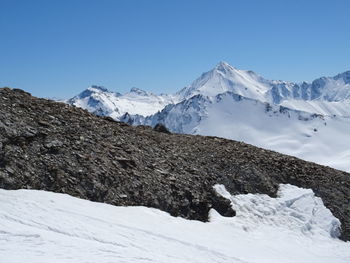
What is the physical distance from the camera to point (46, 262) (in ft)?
44.0

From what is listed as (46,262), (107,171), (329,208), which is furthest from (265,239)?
(46,262)

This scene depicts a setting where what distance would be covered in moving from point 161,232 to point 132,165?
6.34m

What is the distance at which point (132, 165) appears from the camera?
24.8m

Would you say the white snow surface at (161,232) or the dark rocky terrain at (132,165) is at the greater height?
the dark rocky terrain at (132,165)

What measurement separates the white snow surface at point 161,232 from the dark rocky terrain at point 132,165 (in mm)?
972

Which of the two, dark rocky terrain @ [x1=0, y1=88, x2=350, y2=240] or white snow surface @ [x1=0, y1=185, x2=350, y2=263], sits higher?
dark rocky terrain @ [x1=0, y1=88, x2=350, y2=240]

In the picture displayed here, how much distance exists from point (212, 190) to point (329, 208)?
8.60 meters

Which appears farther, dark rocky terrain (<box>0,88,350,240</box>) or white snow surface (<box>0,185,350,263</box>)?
dark rocky terrain (<box>0,88,350,240</box>)

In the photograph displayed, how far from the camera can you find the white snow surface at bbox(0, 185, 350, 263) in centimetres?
1503

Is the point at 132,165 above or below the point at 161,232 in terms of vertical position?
above

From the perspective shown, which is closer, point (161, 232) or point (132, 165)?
point (161, 232)

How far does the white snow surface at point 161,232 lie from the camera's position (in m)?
15.0

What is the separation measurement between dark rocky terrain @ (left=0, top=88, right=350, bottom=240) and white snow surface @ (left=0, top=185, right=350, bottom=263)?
97 centimetres

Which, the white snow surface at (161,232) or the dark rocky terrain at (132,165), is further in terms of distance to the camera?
the dark rocky terrain at (132,165)
